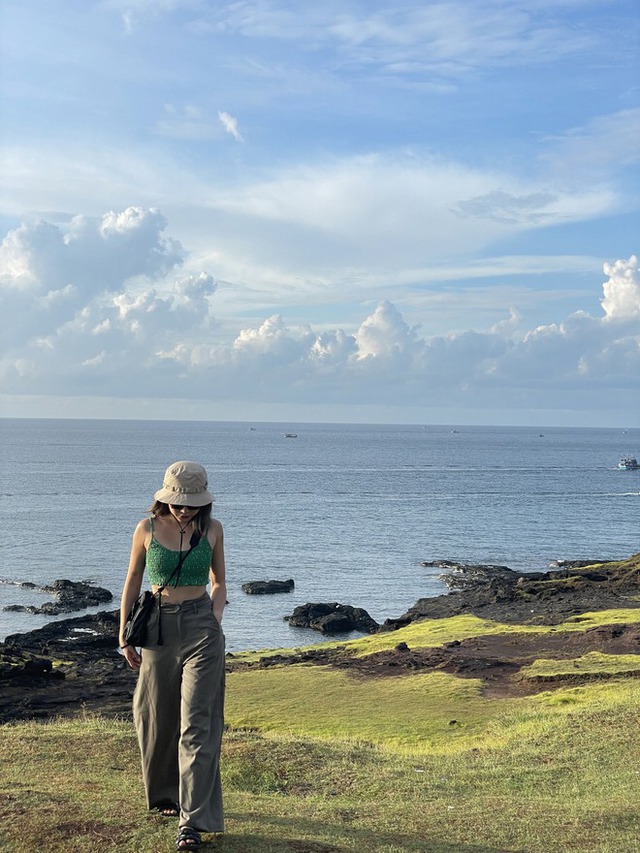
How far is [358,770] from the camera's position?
42.4 ft

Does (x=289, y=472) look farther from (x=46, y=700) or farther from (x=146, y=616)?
(x=146, y=616)

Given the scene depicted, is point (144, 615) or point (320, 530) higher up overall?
point (144, 615)

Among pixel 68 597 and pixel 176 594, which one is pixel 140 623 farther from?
pixel 68 597

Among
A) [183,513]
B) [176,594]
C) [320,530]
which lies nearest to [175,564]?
[176,594]

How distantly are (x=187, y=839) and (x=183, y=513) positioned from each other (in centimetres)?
287

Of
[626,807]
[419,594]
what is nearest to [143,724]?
[626,807]

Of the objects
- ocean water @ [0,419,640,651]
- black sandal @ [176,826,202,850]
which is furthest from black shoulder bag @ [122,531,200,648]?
ocean water @ [0,419,640,651]

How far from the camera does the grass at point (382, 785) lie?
8.91m

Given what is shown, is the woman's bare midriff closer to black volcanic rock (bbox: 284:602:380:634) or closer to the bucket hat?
the bucket hat

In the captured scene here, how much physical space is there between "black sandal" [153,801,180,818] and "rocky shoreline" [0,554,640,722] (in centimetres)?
1548

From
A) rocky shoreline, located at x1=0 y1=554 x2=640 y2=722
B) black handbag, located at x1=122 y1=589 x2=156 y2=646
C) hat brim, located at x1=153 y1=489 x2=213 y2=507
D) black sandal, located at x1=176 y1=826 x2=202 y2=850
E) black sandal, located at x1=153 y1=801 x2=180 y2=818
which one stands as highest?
hat brim, located at x1=153 y1=489 x2=213 y2=507

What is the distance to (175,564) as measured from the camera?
8281 mm

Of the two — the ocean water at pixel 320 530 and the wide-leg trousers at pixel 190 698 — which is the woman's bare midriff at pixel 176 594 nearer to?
the wide-leg trousers at pixel 190 698

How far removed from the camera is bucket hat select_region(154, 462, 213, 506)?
8281mm
